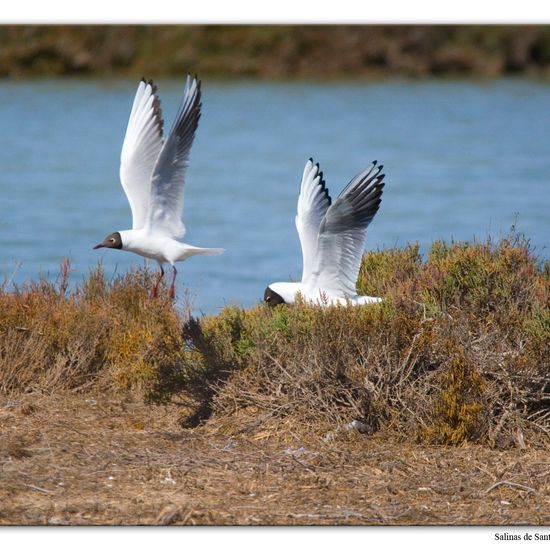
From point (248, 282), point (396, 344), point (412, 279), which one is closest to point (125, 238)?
point (412, 279)

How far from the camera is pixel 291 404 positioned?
5.91m

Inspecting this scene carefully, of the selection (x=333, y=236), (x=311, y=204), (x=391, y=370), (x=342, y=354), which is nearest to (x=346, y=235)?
(x=333, y=236)

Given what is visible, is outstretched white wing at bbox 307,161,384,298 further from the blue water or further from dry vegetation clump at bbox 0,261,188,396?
the blue water

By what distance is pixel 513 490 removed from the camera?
5.15 m

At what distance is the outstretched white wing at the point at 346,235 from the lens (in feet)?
21.7

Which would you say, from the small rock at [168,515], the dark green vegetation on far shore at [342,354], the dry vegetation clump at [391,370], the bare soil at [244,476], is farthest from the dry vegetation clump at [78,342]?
the small rock at [168,515]

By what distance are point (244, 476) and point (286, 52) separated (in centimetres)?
1654

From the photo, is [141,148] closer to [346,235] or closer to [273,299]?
[273,299]

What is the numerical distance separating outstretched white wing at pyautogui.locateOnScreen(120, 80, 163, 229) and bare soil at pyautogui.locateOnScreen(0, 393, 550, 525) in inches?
88.4

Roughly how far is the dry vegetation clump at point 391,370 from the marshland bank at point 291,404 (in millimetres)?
→ 10

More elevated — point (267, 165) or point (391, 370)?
point (267, 165)

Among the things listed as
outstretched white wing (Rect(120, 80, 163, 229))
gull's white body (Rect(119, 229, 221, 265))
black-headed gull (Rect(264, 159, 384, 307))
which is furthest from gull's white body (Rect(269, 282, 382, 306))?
outstretched white wing (Rect(120, 80, 163, 229))

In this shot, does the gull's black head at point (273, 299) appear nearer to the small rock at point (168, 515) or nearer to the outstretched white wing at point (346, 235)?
the outstretched white wing at point (346, 235)

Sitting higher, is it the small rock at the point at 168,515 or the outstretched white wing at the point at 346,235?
the outstretched white wing at the point at 346,235
